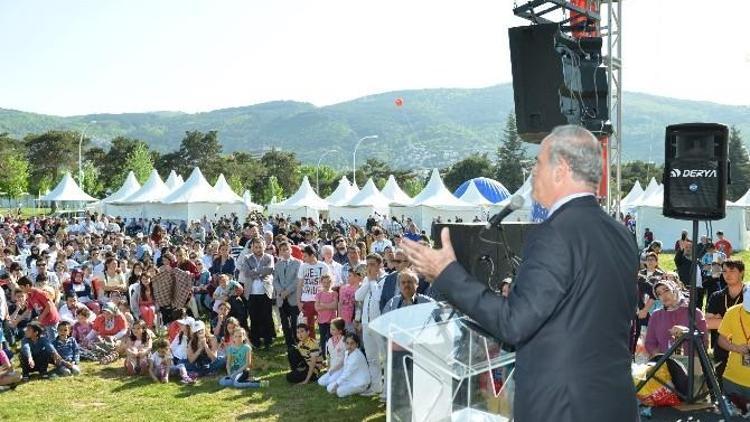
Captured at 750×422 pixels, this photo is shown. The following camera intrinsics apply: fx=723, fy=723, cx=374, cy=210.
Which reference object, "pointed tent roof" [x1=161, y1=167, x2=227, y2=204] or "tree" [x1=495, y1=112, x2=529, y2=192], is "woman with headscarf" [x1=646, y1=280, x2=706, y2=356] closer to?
"pointed tent roof" [x1=161, y1=167, x2=227, y2=204]

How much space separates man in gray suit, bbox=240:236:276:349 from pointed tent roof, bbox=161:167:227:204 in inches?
798

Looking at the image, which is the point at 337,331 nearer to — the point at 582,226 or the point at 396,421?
the point at 396,421

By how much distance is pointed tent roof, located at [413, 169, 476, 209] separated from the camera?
31297mm

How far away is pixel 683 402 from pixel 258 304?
248 inches

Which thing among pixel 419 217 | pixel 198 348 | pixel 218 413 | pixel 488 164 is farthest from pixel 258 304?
pixel 488 164

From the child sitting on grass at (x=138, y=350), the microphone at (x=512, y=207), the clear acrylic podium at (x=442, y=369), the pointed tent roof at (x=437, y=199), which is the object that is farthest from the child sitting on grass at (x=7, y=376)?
the pointed tent roof at (x=437, y=199)

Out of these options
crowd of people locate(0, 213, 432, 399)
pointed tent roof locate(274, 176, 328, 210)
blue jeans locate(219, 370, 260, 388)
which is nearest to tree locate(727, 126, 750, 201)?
pointed tent roof locate(274, 176, 328, 210)

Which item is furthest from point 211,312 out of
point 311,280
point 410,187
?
point 410,187

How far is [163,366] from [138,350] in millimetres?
730

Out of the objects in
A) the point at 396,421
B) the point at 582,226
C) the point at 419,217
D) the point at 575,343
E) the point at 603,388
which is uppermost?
the point at 582,226

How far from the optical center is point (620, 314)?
6.57 ft

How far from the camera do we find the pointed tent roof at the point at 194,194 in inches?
1195

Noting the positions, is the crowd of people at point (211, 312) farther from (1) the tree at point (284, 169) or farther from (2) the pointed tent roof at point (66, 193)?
(1) the tree at point (284, 169)

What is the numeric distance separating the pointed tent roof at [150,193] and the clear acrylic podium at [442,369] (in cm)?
2899
